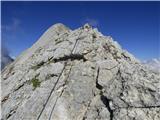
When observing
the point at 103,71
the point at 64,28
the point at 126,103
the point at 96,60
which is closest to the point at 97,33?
the point at 96,60

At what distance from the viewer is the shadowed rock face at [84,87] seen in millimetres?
19531

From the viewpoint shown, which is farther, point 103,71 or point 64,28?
point 64,28

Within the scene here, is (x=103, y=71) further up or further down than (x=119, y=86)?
further up

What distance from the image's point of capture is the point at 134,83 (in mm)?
21266

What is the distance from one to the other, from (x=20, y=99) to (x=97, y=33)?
14.2m

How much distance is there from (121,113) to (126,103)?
1059 mm

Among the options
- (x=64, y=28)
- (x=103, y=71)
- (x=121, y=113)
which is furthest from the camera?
(x=64, y=28)

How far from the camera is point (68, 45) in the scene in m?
30.3

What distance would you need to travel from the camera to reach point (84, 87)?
22656 mm

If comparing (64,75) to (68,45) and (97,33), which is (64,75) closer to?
(68,45)

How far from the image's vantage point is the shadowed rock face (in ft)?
64.1

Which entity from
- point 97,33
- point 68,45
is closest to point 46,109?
point 68,45

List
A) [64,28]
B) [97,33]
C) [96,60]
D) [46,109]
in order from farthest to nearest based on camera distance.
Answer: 1. [64,28]
2. [97,33]
3. [96,60]
4. [46,109]

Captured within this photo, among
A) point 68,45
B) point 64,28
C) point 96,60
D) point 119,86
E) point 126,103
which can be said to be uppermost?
point 64,28
